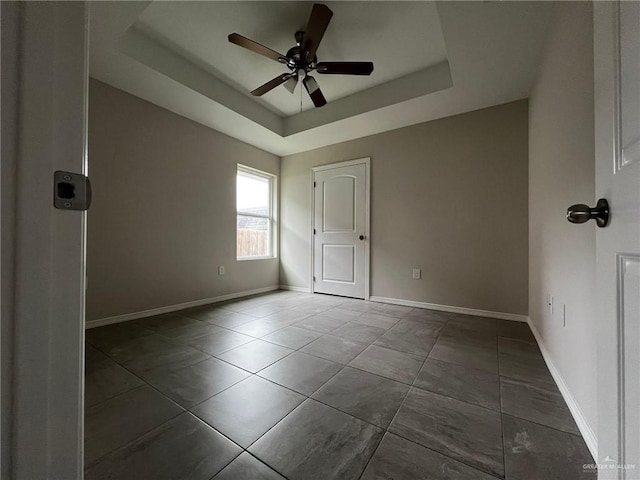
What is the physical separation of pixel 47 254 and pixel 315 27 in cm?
223

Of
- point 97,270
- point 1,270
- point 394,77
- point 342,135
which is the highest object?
point 394,77

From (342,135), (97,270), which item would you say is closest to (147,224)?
(97,270)

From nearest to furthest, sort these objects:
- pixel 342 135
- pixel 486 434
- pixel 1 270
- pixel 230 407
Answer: pixel 1 270 → pixel 486 434 → pixel 230 407 → pixel 342 135

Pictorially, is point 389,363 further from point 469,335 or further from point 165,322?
point 165,322

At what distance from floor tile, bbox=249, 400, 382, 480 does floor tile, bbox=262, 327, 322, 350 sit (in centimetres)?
80

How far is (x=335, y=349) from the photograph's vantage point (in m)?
1.94

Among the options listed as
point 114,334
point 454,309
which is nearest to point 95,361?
point 114,334

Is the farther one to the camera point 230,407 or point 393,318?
point 393,318

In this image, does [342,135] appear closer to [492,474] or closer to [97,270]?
[97,270]

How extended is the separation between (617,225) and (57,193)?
41.3 inches

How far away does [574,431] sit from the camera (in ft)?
3.63

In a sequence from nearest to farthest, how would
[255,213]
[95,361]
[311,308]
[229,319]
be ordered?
[95,361]
[229,319]
[311,308]
[255,213]

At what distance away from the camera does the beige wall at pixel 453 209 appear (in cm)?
269

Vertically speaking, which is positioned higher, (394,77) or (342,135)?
(394,77)
